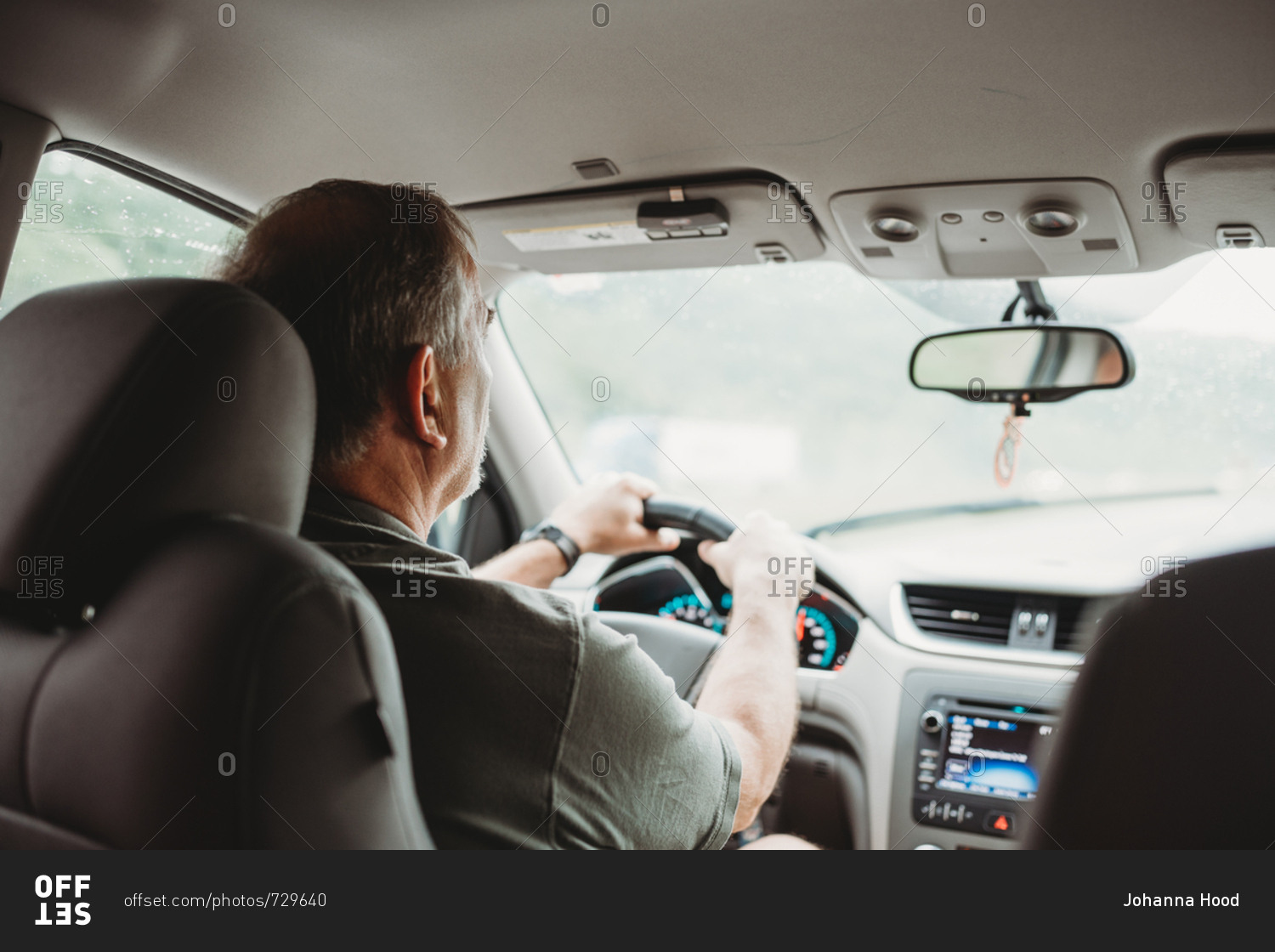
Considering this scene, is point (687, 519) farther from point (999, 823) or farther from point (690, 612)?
point (999, 823)

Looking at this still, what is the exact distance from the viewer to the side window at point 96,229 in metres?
1.58

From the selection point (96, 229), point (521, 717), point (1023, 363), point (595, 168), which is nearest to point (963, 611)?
point (1023, 363)

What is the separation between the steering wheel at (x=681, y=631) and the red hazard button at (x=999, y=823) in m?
0.73

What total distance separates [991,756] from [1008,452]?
2.49ft

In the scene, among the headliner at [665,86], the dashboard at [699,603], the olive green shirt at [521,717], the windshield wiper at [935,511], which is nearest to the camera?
the olive green shirt at [521,717]

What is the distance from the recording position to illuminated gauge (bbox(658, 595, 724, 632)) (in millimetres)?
2023

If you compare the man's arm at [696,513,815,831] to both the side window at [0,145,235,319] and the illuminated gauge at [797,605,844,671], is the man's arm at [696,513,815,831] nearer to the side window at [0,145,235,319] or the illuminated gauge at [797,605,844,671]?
the illuminated gauge at [797,605,844,671]

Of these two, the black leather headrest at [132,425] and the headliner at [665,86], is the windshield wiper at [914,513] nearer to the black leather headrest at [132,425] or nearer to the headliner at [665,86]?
the headliner at [665,86]

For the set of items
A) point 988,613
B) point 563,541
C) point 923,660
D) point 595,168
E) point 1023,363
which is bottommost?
point 923,660

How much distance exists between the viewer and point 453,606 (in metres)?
1.08

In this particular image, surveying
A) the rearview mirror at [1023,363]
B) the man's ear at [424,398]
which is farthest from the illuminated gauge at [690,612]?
the man's ear at [424,398]

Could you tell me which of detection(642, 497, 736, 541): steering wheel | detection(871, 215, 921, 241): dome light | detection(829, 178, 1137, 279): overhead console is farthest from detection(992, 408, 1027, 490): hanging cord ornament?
detection(642, 497, 736, 541): steering wheel

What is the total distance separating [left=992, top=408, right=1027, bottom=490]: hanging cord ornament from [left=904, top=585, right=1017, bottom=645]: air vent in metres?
0.38

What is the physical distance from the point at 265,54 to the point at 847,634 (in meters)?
1.71
